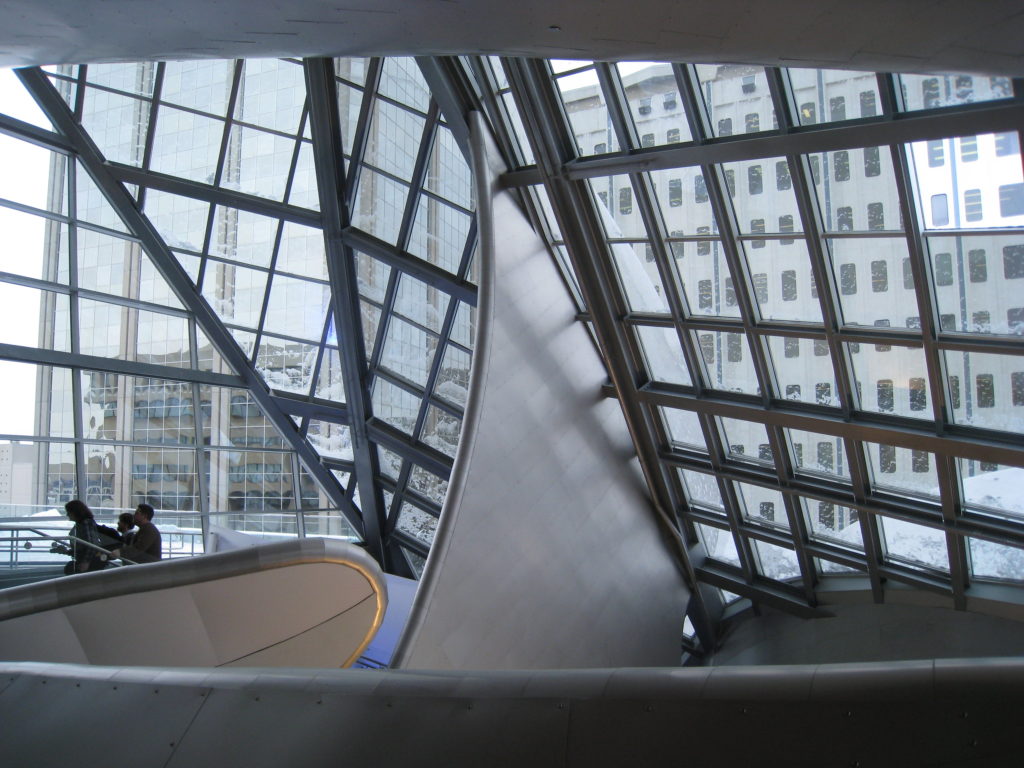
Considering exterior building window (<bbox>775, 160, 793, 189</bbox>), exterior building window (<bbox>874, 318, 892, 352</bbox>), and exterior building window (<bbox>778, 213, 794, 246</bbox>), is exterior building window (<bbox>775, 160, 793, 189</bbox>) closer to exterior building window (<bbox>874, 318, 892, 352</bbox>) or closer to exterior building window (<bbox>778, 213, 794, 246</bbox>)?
exterior building window (<bbox>778, 213, 794, 246</bbox>)

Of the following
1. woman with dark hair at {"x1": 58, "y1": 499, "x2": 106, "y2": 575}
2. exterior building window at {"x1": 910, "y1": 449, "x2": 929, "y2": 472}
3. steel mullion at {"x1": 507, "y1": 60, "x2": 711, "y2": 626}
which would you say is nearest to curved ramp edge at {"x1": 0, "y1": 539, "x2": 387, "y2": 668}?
woman with dark hair at {"x1": 58, "y1": 499, "x2": 106, "y2": 575}

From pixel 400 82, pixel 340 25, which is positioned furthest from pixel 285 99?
pixel 340 25

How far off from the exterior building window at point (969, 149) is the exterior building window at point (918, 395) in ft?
16.3

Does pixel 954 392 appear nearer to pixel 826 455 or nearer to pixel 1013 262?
pixel 1013 262

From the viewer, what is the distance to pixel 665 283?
1772 cm

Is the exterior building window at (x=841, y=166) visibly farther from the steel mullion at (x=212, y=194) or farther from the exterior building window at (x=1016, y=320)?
the steel mullion at (x=212, y=194)

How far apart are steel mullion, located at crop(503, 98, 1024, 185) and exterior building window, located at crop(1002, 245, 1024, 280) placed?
263cm

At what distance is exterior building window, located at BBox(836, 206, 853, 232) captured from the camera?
46.4 ft

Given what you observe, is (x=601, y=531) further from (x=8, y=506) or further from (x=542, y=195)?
(x=8, y=506)

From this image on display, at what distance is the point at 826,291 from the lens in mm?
15523

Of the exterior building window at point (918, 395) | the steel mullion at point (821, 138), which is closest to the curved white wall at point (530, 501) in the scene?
the steel mullion at point (821, 138)

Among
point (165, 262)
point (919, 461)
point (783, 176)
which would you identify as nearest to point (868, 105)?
point (783, 176)

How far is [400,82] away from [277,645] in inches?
504

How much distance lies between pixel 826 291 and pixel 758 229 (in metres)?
1.69
